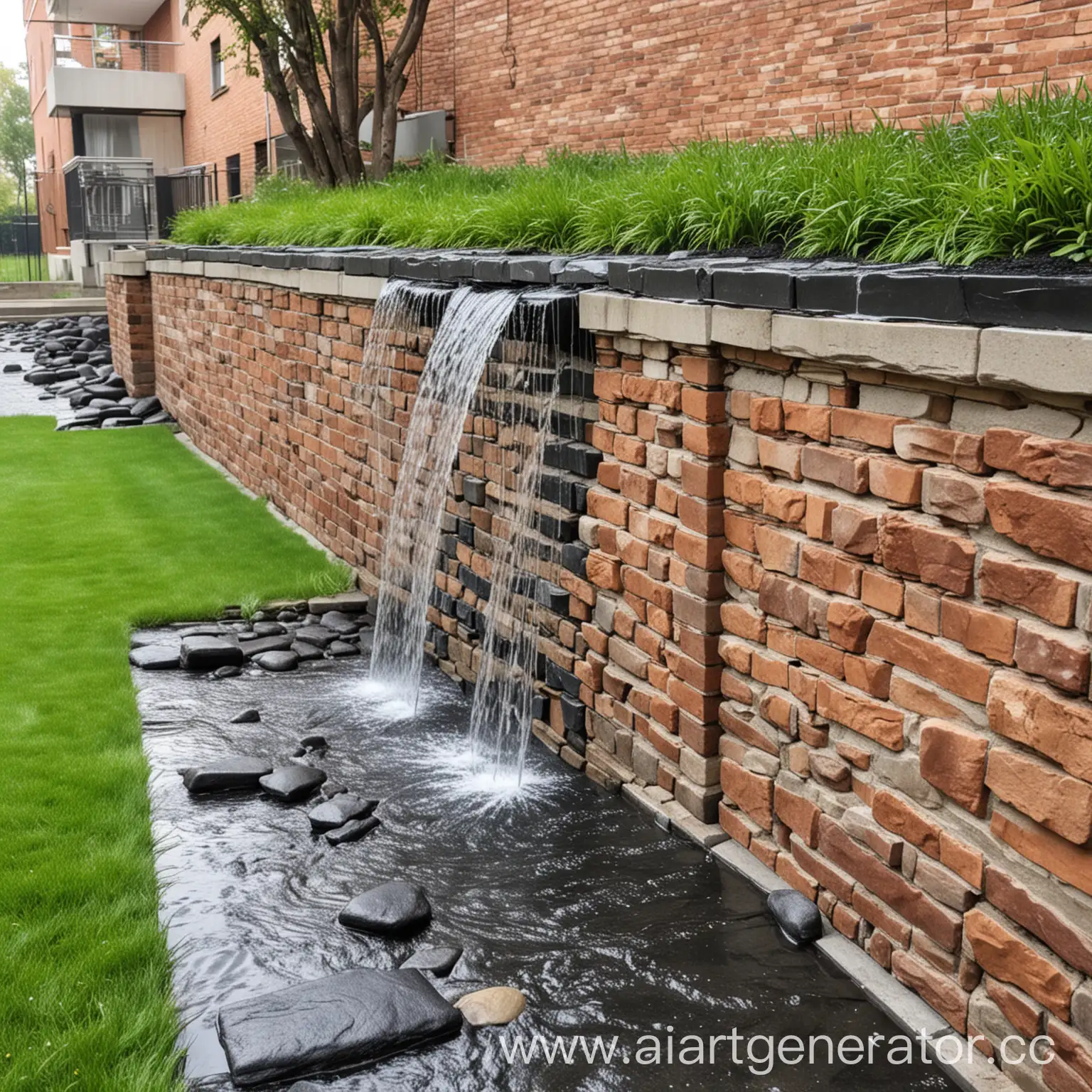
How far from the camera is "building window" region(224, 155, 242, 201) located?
2600 centimetres

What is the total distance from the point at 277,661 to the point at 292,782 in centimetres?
152

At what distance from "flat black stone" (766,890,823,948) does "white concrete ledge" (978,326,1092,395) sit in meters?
1.60

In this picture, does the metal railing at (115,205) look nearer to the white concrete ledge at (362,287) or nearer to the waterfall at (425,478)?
the white concrete ledge at (362,287)

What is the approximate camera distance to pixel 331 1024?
300 cm

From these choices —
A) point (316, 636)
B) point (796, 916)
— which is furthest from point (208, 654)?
point (796, 916)

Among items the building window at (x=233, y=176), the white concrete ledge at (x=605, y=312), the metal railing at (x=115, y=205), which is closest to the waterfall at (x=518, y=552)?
the white concrete ledge at (x=605, y=312)

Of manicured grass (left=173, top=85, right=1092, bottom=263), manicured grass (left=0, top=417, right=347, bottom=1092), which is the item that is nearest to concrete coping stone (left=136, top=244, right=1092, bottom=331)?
manicured grass (left=173, top=85, right=1092, bottom=263)

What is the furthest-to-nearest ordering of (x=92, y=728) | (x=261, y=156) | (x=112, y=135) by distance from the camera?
(x=112, y=135) → (x=261, y=156) → (x=92, y=728)

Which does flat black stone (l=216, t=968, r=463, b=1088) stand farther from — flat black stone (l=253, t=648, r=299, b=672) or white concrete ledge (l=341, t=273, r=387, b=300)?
white concrete ledge (l=341, t=273, r=387, b=300)

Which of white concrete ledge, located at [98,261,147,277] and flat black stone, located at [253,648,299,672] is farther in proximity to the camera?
white concrete ledge, located at [98,261,147,277]

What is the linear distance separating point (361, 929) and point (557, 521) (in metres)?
1.78

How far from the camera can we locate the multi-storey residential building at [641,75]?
9109 mm

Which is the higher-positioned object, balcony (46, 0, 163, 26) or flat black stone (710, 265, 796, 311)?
balcony (46, 0, 163, 26)

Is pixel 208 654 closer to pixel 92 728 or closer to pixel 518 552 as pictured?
pixel 92 728
